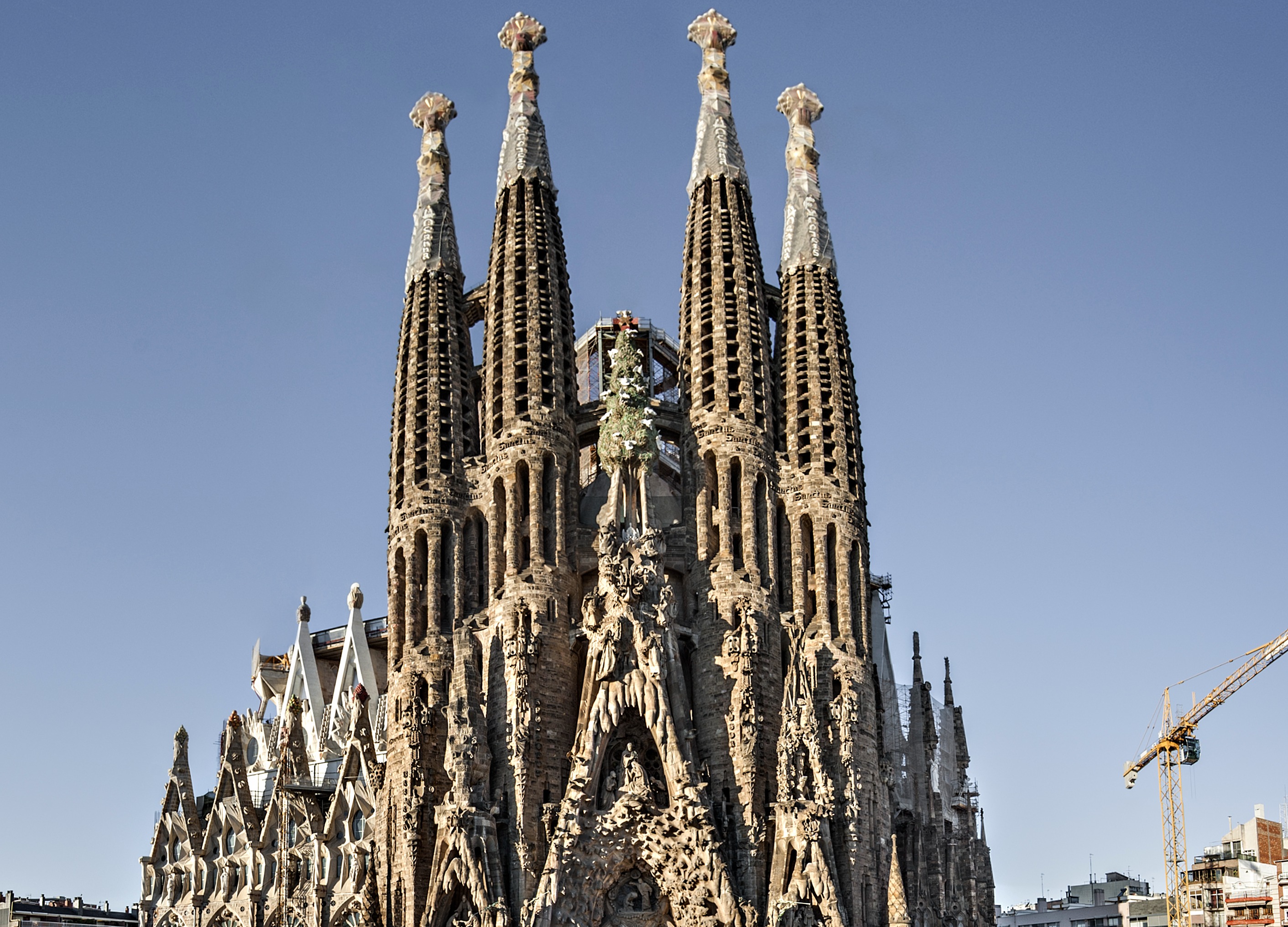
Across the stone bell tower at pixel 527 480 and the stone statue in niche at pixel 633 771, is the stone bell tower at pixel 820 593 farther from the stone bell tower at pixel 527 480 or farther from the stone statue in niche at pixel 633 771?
the stone bell tower at pixel 527 480

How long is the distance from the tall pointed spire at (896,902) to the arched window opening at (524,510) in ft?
47.4

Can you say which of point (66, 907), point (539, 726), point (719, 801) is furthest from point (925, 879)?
point (66, 907)

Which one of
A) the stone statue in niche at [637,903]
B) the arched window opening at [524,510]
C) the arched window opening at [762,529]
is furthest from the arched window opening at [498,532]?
the stone statue in niche at [637,903]

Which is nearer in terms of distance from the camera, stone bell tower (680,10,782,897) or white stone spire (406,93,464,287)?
stone bell tower (680,10,782,897)

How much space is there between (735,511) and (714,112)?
14689mm

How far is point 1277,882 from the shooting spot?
78.5 meters

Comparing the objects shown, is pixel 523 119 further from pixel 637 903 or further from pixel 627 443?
pixel 637 903

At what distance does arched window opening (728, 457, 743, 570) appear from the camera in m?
58.5

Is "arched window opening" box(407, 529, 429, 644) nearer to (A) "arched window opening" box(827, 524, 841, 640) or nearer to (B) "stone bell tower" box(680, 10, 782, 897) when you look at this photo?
(B) "stone bell tower" box(680, 10, 782, 897)

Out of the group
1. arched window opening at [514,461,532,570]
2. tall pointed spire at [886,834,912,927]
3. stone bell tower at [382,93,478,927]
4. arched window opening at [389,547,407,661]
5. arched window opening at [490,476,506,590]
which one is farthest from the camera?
arched window opening at [389,547,407,661]

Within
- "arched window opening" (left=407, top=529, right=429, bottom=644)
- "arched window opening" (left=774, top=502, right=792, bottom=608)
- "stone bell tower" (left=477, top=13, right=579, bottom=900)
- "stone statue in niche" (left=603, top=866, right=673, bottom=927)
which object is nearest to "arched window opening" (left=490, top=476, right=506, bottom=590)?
"stone bell tower" (left=477, top=13, right=579, bottom=900)

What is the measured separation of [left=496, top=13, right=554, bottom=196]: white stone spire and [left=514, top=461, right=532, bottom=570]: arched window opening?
1065cm

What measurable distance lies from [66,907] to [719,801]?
179ft

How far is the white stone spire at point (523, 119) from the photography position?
63031 mm
